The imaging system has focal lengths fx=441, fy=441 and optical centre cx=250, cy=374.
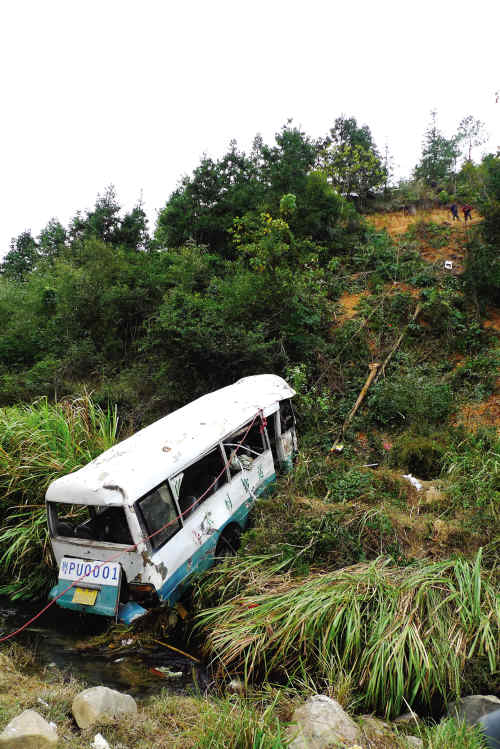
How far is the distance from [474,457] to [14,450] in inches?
291

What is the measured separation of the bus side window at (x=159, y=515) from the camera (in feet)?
15.4

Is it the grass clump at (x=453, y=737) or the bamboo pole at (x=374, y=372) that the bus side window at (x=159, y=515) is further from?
the bamboo pole at (x=374, y=372)

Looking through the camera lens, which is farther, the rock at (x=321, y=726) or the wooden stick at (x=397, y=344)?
the wooden stick at (x=397, y=344)

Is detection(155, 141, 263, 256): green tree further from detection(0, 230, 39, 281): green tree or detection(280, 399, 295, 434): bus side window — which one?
detection(0, 230, 39, 281): green tree

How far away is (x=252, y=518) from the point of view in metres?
6.24

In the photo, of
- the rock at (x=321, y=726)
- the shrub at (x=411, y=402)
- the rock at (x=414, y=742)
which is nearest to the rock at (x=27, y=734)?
the rock at (x=321, y=726)

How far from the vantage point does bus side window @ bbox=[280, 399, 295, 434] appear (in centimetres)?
791

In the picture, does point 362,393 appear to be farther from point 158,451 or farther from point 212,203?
point 212,203

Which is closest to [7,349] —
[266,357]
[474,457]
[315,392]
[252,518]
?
[266,357]

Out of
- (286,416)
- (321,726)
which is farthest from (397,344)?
(321,726)

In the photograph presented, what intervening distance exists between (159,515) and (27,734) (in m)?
2.26

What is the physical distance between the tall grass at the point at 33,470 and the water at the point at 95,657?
0.49 meters

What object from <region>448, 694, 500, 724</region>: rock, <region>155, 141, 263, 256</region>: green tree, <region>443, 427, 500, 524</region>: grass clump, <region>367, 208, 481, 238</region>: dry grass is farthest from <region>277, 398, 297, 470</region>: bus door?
<region>367, 208, 481, 238</region>: dry grass

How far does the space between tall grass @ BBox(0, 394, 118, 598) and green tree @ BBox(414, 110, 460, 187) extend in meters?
27.1
